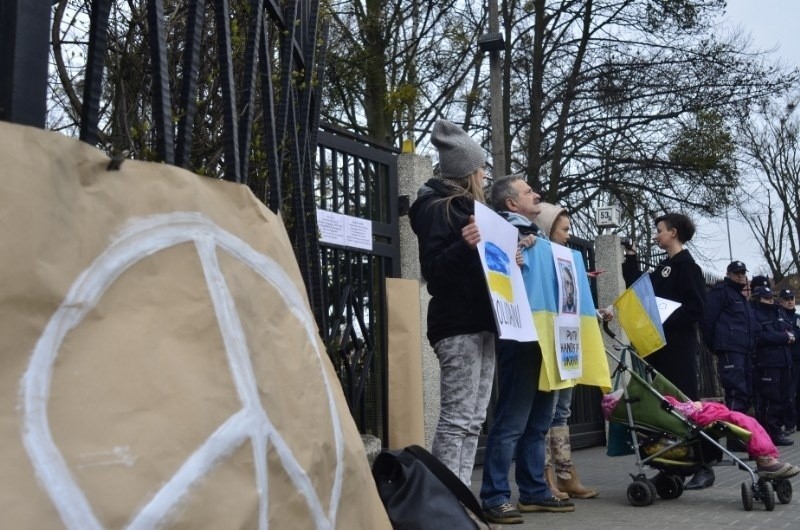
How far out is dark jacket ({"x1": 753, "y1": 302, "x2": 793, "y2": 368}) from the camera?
11930mm

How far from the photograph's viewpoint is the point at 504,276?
15.5 ft

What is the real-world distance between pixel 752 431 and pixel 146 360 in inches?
202

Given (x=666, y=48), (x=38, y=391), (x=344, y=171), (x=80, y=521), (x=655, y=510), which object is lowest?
(x=655, y=510)

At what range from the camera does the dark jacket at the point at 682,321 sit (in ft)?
22.4

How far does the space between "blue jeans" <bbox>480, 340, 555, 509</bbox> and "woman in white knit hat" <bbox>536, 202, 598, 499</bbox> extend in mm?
542

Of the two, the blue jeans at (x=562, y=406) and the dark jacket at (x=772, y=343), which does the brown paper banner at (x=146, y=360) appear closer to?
the blue jeans at (x=562, y=406)

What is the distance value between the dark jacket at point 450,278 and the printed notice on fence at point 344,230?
1.38 meters

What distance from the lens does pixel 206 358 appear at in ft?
5.63

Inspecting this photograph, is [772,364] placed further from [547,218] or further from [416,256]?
[547,218]

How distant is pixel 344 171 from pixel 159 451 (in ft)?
16.4

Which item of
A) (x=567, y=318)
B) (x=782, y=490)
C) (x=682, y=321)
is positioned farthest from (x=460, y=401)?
(x=682, y=321)

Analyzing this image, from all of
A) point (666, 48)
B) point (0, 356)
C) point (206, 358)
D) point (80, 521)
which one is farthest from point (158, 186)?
point (666, 48)

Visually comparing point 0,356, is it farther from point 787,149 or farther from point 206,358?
point 787,149

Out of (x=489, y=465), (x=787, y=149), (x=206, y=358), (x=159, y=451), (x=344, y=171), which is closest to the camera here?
(x=159, y=451)
